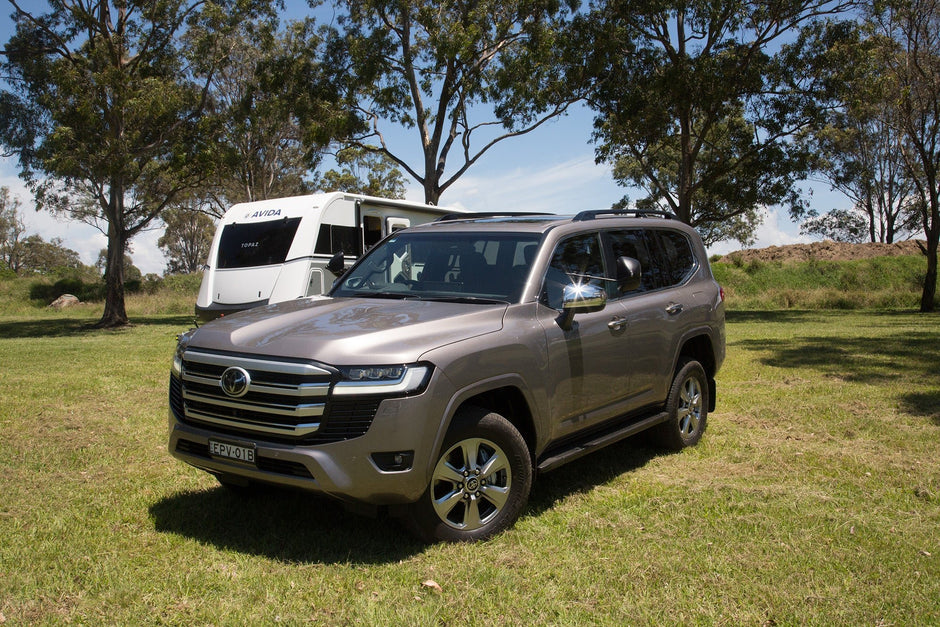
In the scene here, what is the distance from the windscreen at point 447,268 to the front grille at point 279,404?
1.24 meters

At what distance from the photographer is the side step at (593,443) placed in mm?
4738

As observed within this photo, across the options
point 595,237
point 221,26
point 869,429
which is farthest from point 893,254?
point 595,237

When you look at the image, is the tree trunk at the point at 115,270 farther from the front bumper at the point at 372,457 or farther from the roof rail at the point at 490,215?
the front bumper at the point at 372,457

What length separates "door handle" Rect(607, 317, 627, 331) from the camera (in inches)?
209

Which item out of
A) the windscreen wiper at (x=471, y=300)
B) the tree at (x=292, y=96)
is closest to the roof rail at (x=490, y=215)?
the windscreen wiper at (x=471, y=300)

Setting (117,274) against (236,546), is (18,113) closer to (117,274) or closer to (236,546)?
(117,274)

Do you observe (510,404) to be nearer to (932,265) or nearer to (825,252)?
(932,265)

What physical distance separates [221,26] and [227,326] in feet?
70.7

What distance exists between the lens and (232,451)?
414cm

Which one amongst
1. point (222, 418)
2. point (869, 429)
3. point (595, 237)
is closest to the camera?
point (222, 418)

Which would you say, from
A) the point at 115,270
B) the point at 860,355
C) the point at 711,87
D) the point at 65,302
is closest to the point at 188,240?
the point at 65,302

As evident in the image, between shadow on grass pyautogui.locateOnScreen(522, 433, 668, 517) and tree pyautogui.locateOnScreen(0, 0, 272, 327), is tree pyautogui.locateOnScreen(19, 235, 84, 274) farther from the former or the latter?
shadow on grass pyautogui.locateOnScreen(522, 433, 668, 517)

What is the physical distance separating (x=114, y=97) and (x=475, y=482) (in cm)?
2180

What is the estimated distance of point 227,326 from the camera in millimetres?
4531
